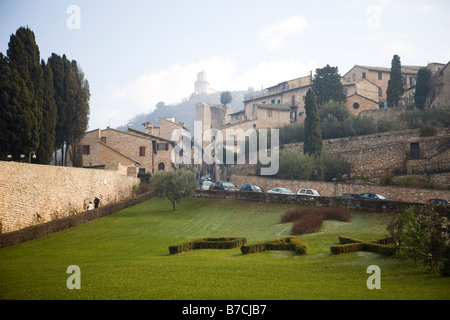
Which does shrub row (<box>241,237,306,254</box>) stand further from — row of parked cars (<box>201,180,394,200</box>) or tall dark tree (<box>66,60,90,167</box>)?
tall dark tree (<box>66,60,90,167</box>)

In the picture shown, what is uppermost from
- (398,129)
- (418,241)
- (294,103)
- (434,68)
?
(434,68)

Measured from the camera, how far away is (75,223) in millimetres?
31562

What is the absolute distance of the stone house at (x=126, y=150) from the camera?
58.5 m

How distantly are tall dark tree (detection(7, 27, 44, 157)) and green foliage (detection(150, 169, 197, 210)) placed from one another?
11922 mm

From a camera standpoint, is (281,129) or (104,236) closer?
(104,236)

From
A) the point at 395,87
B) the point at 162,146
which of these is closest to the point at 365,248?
the point at 162,146

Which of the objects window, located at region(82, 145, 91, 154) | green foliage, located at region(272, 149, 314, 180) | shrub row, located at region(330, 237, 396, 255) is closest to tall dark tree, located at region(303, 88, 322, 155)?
green foliage, located at region(272, 149, 314, 180)

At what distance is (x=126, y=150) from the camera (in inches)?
2475

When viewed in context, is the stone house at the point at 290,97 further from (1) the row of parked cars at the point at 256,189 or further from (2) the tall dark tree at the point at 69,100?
(2) the tall dark tree at the point at 69,100

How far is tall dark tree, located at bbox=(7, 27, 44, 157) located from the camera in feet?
108

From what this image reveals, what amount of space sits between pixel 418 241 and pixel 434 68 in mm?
74581

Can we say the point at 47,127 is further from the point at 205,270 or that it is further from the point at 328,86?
the point at 328,86
